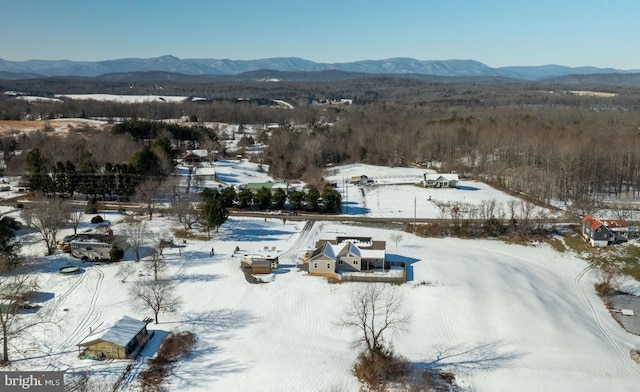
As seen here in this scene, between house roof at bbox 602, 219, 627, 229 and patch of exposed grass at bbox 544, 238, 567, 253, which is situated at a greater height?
house roof at bbox 602, 219, 627, 229

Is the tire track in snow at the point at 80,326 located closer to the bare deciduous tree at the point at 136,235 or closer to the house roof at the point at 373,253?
the bare deciduous tree at the point at 136,235

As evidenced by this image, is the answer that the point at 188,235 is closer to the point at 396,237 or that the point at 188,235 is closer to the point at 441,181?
the point at 396,237

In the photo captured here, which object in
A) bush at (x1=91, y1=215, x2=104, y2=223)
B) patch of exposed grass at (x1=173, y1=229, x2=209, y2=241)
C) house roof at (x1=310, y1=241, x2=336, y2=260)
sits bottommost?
patch of exposed grass at (x1=173, y1=229, x2=209, y2=241)

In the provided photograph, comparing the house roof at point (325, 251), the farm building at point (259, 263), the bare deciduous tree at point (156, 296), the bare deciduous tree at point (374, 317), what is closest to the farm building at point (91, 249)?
the bare deciduous tree at point (156, 296)

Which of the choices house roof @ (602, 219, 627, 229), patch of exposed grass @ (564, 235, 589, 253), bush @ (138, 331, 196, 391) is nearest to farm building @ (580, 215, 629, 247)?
house roof @ (602, 219, 627, 229)

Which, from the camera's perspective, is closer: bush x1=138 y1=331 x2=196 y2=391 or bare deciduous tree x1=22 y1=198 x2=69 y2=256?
bush x1=138 y1=331 x2=196 y2=391

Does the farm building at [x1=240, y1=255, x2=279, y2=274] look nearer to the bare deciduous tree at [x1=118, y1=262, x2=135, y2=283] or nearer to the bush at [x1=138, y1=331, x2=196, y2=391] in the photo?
the bare deciduous tree at [x1=118, y1=262, x2=135, y2=283]

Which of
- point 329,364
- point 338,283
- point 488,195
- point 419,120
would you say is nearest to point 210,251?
point 338,283
